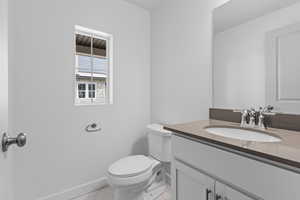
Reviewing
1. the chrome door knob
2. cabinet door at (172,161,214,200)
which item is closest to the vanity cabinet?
cabinet door at (172,161,214,200)

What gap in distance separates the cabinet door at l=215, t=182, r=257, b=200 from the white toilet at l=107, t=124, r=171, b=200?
74 centimetres

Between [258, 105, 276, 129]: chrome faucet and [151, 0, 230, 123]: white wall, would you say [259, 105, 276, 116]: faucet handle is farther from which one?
[151, 0, 230, 123]: white wall

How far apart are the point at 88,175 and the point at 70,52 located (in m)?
1.38

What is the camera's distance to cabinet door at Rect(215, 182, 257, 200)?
26.4 inches

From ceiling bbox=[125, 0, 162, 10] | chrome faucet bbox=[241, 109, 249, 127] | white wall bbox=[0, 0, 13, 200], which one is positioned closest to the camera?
white wall bbox=[0, 0, 13, 200]

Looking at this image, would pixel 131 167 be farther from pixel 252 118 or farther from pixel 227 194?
pixel 252 118

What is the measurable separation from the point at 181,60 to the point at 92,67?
110 centimetres

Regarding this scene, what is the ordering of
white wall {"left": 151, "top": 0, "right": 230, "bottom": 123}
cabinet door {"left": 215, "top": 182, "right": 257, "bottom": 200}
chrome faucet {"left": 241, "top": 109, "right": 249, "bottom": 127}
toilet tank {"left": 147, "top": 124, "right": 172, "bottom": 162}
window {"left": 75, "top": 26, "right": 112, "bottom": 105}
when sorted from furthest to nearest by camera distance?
window {"left": 75, "top": 26, "right": 112, "bottom": 105} < toilet tank {"left": 147, "top": 124, "right": 172, "bottom": 162} < white wall {"left": 151, "top": 0, "right": 230, "bottom": 123} < chrome faucet {"left": 241, "top": 109, "right": 249, "bottom": 127} < cabinet door {"left": 215, "top": 182, "right": 257, "bottom": 200}

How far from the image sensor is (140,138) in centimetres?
219

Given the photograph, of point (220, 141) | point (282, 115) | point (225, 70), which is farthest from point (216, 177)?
point (225, 70)

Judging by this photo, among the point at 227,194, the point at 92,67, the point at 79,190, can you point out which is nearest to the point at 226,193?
the point at 227,194

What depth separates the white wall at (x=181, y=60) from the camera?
4.94ft

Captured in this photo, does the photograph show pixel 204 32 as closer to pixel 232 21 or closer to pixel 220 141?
pixel 232 21

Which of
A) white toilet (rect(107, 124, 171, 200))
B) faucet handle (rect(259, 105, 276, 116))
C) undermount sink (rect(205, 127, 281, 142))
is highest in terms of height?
faucet handle (rect(259, 105, 276, 116))
